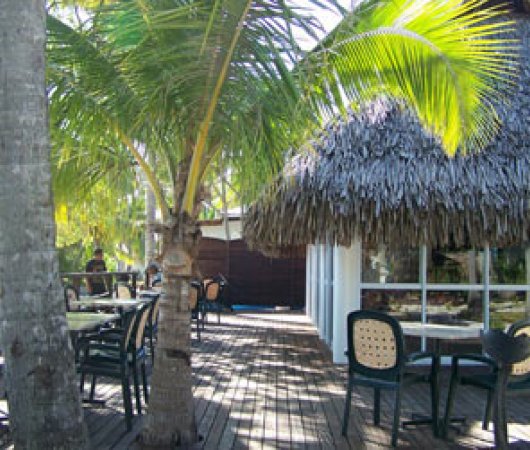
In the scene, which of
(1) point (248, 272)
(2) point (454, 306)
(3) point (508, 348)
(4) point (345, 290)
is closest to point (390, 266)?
(4) point (345, 290)

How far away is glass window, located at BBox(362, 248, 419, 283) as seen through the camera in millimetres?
8398

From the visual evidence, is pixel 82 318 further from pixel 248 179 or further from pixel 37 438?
pixel 37 438

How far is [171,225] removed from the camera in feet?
14.8

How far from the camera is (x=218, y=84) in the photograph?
3.97 metres

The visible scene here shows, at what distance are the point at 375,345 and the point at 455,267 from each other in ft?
12.6

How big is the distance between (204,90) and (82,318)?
9.91ft

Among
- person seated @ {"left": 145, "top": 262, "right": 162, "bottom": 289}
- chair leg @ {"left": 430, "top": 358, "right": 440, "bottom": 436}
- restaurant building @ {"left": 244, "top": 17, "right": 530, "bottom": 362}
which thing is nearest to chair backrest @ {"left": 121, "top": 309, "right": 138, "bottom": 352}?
restaurant building @ {"left": 244, "top": 17, "right": 530, "bottom": 362}

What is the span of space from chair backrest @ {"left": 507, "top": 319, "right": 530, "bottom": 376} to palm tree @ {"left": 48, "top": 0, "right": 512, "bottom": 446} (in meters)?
1.41

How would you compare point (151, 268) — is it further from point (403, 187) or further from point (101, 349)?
point (101, 349)

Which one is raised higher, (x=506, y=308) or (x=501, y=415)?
(x=506, y=308)

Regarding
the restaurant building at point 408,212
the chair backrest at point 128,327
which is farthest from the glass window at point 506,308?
the chair backrest at point 128,327

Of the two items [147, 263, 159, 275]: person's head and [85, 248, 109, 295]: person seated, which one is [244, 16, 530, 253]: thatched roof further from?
[147, 263, 159, 275]: person's head

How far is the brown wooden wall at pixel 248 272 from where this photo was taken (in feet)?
58.2

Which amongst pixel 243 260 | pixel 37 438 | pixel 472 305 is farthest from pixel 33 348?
pixel 243 260
